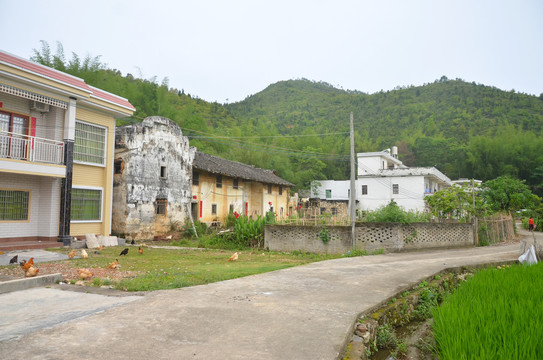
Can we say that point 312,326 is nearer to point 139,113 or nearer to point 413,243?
point 413,243

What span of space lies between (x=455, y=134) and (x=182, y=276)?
171 feet

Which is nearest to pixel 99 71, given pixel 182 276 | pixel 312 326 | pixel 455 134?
pixel 182 276

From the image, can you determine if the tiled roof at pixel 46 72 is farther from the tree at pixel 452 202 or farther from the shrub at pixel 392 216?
the tree at pixel 452 202

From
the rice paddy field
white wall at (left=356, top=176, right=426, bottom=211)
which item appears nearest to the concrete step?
the rice paddy field

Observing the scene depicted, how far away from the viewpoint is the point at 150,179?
18.6 m

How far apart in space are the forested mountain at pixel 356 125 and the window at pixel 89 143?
566cm

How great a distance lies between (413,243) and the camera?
13.9 metres

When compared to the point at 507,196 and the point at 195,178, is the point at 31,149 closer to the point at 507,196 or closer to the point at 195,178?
the point at 195,178

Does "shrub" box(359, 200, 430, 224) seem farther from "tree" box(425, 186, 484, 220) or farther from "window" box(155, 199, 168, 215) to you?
"window" box(155, 199, 168, 215)

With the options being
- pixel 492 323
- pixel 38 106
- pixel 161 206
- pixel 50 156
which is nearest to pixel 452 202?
pixel 161 206

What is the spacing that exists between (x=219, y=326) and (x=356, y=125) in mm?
56982

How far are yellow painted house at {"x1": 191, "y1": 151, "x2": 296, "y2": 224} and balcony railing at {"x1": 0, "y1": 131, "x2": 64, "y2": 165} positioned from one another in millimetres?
8400

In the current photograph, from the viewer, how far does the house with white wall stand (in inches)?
1315

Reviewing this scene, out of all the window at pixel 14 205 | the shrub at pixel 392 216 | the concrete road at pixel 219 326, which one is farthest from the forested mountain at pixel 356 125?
the concrete road at pixel 219 326
